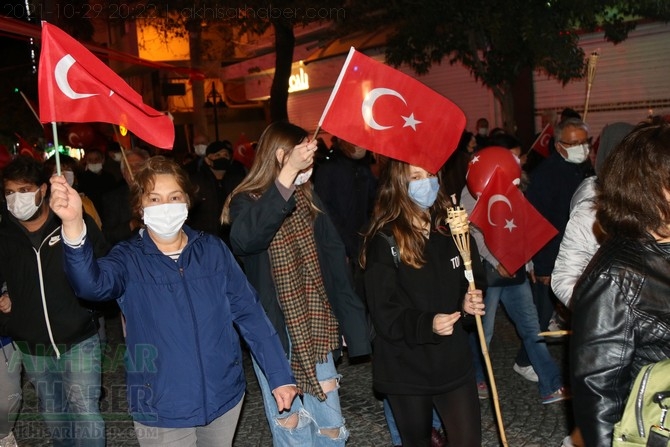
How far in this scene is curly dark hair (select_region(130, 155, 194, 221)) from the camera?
4008 mm

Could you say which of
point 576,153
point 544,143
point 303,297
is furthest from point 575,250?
point 544,143

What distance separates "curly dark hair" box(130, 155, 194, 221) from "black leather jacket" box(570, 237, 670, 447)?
212cm

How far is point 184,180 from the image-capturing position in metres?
4.09

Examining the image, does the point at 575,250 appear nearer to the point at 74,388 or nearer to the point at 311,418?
the point at 311,418

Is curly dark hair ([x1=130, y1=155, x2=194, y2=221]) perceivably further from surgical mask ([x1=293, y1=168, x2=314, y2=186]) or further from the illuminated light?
the illuminated light

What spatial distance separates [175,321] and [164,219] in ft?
1.58

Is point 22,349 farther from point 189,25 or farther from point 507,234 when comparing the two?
point 189,25

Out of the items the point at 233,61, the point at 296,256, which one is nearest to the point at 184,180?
the point at 296,256

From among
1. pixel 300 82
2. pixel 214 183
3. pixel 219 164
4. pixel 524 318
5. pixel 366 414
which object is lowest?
pixel 366 414

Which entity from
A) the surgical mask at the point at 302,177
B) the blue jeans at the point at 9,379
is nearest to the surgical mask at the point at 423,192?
→ the surgical mask at the point at 302,177

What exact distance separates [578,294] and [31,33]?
9435 mm

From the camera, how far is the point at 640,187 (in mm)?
2701

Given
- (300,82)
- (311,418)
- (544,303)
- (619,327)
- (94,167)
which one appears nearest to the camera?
(619,327)

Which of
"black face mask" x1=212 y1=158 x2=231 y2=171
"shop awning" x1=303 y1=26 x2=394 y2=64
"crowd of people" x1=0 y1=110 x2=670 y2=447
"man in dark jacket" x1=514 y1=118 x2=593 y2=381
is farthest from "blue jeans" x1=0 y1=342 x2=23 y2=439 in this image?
"shop awning" x1=303 y1=26 x2=394 y2=64
